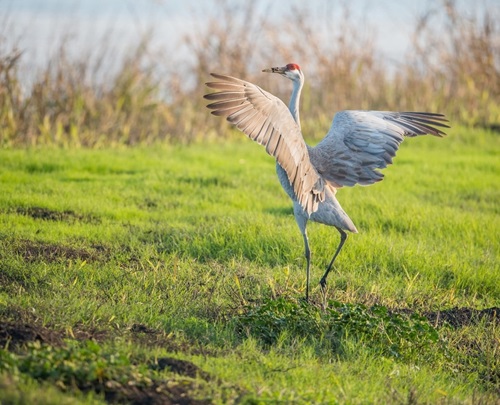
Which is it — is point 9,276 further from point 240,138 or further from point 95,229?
point 240,138

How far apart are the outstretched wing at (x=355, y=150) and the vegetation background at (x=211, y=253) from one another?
35.7 inches

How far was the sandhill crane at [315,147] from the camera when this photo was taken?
20.3ft

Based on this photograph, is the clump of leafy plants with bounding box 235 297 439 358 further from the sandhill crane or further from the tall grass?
the tall grass

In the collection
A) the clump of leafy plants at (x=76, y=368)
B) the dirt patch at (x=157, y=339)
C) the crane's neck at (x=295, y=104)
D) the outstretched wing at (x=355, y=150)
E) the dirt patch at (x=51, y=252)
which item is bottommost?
the dirt patch at (x=157, y=339)

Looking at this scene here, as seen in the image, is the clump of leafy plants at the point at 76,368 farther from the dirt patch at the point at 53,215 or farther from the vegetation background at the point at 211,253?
the dirt patch at the point at 53,215

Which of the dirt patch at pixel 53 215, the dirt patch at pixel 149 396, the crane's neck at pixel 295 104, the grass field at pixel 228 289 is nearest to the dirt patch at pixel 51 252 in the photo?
the grass field at pixel 228 289

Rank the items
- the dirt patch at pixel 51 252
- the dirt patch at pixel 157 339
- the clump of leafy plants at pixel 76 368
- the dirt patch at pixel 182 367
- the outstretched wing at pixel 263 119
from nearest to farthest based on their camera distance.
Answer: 1. the clump of leafy plants at pixel 76 368
2. the dirt patch at pixel 182 367
3. the dirt patch at pixel 157 339
4. the outstretched wing at pixel 263 119
5. the dirt patch at pixel 51 252

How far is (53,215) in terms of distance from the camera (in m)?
8.34

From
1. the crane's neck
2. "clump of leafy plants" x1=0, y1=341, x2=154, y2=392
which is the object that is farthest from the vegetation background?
the crane's neck

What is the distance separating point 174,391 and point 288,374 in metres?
0.87

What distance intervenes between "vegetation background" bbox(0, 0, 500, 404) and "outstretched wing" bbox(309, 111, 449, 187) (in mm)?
907

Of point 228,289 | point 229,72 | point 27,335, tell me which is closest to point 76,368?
point 27,335

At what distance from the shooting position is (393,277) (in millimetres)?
7551

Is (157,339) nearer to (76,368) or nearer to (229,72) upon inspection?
(76,368)
